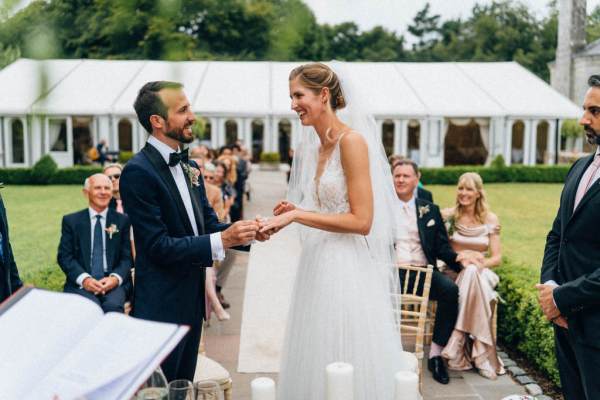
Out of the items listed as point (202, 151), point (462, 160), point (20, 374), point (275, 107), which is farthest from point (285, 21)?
point (462, 160)

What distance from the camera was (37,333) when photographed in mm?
1160

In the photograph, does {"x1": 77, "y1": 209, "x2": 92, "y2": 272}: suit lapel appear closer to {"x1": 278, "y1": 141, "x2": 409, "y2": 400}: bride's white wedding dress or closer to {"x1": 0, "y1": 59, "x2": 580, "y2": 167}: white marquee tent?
{"x1": 278, "y1": 141, "x2": 409, "y2": 400}: bride's white wedding dress

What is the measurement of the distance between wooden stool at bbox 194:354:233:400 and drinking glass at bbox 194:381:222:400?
1.38 m

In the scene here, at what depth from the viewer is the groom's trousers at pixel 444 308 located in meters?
4.69

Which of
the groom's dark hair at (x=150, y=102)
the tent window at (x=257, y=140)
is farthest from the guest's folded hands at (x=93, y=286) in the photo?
the tent window at (x=257, y=140)

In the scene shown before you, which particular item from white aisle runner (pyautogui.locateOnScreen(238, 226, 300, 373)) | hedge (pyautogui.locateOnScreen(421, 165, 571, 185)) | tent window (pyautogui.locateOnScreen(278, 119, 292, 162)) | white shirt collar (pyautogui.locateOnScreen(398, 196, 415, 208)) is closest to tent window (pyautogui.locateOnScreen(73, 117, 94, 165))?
tent window (pyautogui.locateOnScreen(278, 119, 292, 162))

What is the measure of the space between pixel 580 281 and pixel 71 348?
6.96 ft

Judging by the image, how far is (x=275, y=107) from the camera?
73.4ft

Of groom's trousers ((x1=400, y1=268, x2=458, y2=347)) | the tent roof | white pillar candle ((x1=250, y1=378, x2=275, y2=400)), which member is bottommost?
groom's trousers ((x1=400, y1=268, x2=458, y2=347))

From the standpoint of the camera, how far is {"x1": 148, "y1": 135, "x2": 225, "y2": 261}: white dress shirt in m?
2.48

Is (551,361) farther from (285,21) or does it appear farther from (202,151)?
(202,151)

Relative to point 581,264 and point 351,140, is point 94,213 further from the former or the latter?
point 581,264

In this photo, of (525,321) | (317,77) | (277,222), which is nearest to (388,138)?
(525,321)

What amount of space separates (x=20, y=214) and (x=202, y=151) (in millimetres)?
6557
